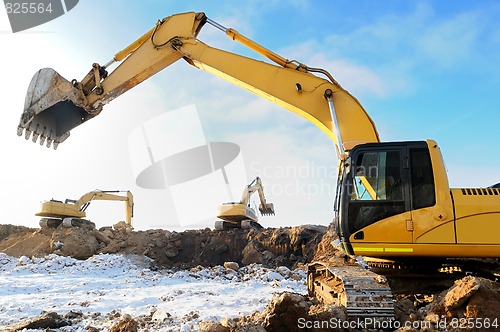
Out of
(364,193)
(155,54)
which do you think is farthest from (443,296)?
(155,54)

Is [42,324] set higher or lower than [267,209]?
lower

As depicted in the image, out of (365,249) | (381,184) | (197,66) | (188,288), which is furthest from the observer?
(188,288)

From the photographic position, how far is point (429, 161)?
16.3 feet

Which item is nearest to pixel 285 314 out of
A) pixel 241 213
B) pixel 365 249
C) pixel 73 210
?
pixel 365 249

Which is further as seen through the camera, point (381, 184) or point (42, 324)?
point (42, 324)

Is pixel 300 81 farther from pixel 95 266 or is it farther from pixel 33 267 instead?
pixel 33 267

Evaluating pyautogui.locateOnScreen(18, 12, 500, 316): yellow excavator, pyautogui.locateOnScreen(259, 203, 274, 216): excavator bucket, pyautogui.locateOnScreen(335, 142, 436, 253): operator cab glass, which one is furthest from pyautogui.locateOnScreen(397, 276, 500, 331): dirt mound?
pyautogui.locateOnScreen(259, 203, 274, 216): excavator bucket

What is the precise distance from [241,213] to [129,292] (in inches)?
395

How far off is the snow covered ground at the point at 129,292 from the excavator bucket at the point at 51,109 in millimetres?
3370

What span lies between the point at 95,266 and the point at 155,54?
8.92 meters

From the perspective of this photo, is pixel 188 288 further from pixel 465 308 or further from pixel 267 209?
pixel 267 209

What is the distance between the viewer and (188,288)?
922 cm

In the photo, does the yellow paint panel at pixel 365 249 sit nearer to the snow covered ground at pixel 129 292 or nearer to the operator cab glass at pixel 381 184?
the operator cab glass at pixel 381 184

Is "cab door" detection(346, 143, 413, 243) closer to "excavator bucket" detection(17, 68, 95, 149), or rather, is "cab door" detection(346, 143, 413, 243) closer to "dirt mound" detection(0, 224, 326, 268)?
"excavator bucket" detection(17, 68, 95, 149)
